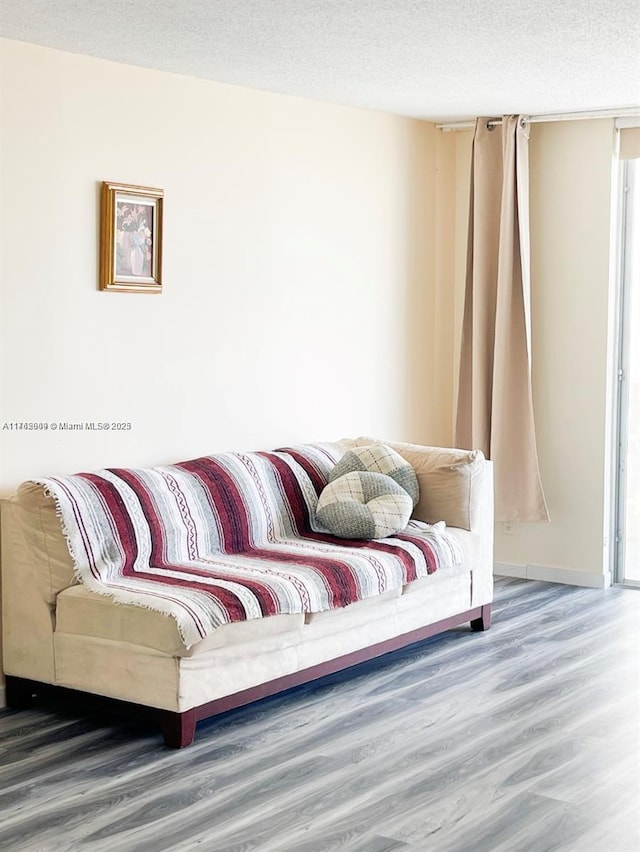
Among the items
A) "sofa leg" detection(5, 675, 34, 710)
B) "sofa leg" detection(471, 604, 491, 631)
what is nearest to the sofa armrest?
"sofa leg" detection(471, 604, 491, 631)

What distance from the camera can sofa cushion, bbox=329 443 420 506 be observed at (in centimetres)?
506

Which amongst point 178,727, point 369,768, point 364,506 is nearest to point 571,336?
point 364,506

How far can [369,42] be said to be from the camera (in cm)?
421

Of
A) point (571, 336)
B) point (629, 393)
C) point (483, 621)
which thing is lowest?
point (483, 621)

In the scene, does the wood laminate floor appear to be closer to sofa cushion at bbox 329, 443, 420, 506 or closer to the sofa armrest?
the sofa armrest

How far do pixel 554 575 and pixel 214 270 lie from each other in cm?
258

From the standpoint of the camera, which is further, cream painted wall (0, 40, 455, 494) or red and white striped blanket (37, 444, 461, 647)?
cream painted wall (0, 40, 455, 494)

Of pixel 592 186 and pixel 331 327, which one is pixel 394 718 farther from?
pixel 592 186

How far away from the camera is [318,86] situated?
5.02 meters

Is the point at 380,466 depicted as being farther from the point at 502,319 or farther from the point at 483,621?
the point at 502,319

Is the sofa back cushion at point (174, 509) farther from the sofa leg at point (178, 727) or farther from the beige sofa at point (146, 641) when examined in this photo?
the sofa leg at point (178, 727)

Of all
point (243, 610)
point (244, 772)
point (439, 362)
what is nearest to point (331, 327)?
point (439, 362)

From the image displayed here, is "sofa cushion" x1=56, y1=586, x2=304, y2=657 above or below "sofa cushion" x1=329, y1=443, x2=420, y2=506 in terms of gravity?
below

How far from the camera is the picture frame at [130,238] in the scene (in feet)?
14.6
